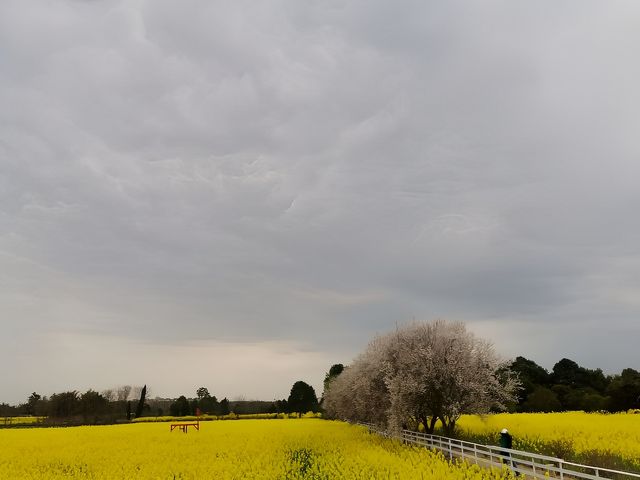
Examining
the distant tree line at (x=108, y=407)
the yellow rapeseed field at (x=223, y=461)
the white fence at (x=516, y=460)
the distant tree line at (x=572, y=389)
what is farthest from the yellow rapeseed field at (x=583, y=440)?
the distant tree line at (x=108, y=407)

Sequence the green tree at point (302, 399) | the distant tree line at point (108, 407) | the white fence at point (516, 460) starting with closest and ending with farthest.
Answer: the white fence at point (516, 460) < the distant tree line at point (108, 407) < the green tree at point (302, 399)

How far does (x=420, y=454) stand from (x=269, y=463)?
8634 millimetres

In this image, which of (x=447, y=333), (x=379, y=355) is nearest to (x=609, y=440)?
(x=447, y=333)

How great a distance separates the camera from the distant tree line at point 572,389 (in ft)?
243

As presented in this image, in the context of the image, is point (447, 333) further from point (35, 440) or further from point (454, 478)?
point (35, 440)

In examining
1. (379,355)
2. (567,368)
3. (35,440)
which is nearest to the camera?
(379,355)

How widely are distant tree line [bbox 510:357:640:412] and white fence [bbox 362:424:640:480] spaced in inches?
1751

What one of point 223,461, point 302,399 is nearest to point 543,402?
point 302,399

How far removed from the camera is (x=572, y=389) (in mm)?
100188

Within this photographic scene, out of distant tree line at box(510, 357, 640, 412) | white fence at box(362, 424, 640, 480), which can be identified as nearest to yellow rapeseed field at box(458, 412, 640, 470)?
white fence at box(362, 424, 640, 480)

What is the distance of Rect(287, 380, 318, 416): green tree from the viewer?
4889 inches

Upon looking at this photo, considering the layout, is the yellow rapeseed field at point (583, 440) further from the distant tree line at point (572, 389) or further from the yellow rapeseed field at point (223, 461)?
→ the distant tree line at point (572, 389)

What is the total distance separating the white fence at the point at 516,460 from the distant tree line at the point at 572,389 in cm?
4448

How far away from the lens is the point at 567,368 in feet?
356
